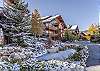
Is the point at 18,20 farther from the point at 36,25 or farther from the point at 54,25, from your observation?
the point at 54,25

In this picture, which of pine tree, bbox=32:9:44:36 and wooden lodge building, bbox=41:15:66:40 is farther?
wooden lodge building, bbox=41:15:66:40

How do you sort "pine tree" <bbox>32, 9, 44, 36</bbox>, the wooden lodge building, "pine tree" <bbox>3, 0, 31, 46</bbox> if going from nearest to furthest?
1. "pine tree" <bbox>3, 0, 31, 46</bbox>
2. "pine tree" <bbox>32, 9, 44, 36</bbox>
3. the wooden lodge building

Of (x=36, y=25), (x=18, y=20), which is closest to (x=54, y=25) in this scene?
(x=36, y=25)

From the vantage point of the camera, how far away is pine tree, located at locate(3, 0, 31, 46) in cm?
3094

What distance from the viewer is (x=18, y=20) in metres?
31.3

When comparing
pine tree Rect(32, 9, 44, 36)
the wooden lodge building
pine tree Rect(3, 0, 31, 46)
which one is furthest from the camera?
the wooden lodge building

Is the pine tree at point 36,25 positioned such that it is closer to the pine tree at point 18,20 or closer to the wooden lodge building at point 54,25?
the wooden lodge building at point 54,25

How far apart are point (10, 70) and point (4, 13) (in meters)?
19.8

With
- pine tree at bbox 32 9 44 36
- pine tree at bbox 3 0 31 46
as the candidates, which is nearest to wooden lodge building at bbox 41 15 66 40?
pine tree at bbox 32 9 44 36

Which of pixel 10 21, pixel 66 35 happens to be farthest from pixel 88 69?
pixel 66 35

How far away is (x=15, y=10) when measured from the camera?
31578mm

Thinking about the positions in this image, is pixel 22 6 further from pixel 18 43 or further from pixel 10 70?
pixel 10 70

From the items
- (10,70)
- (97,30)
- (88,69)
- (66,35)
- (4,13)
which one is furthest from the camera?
(97,30)

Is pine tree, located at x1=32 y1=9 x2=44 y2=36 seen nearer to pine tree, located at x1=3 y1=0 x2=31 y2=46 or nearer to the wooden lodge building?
the wooden lodge building
